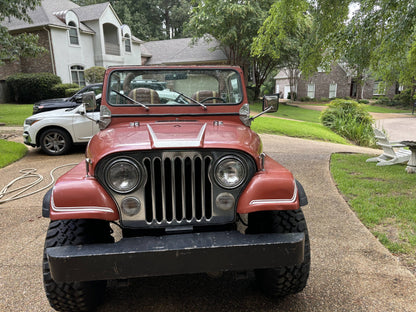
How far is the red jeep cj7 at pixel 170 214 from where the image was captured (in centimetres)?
192

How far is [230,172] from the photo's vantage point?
7.09 ft

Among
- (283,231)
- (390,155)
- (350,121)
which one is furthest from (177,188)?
(350,121)

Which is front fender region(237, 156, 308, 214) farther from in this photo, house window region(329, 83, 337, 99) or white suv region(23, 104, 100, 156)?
house window region(329, 83, 337, 99)

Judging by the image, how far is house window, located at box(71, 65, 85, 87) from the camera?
73.3 ft

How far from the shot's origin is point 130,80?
342 centimetres

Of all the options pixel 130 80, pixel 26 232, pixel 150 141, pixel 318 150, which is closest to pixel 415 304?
pixel 150 141

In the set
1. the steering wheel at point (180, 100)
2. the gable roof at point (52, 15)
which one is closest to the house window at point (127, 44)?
the gable roof at point (52, 15)

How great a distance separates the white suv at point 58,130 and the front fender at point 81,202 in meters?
5.94

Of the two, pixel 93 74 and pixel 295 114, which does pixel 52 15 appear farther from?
pixel 295 114

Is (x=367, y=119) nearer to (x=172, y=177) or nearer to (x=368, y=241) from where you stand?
(x=368, y=241)

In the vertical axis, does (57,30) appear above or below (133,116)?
above

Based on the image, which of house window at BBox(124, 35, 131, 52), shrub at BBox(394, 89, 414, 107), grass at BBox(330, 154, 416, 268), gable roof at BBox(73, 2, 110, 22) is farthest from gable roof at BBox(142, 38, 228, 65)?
grass at BBox(330, 154, 416, 268)

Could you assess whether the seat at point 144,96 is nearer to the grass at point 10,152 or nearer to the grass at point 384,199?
the grass at point 384,199

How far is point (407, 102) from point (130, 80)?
33.7 m
